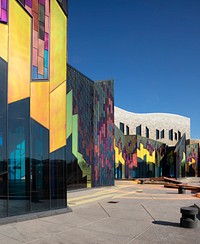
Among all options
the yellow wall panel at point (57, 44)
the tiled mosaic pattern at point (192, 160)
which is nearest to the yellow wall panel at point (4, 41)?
the yellow wall panel at point (57, 44)

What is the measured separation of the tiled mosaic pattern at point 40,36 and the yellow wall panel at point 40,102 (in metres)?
0.42

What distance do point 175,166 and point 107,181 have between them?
2779cm

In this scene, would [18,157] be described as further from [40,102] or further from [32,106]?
[40,102]

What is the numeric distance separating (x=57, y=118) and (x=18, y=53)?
11.3ft

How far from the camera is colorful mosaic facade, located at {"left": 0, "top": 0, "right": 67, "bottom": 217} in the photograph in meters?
10.6

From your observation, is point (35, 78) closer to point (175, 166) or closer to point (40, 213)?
point (40, 213)

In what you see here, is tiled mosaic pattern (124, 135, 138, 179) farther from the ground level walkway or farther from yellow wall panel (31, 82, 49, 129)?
yellow wall panel (31, 82, 49, 129)

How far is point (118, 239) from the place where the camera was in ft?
26.7

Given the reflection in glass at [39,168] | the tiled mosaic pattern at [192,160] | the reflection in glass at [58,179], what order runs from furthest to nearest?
the tiled mosaic pattern at [192,160], the reflection in glass at [58,179], the reflection in glass at [39,168]

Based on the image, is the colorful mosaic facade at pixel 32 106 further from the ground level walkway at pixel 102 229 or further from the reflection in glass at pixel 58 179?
the ground level walkway at pixel 102 229

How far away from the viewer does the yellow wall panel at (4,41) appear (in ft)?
34.7

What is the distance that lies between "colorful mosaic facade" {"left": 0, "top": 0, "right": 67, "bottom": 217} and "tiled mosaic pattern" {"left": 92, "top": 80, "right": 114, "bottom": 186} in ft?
43.7

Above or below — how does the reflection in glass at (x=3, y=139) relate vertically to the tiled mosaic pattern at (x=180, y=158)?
above

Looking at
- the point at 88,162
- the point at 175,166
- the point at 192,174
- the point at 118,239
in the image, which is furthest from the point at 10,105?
the point at 192,174
